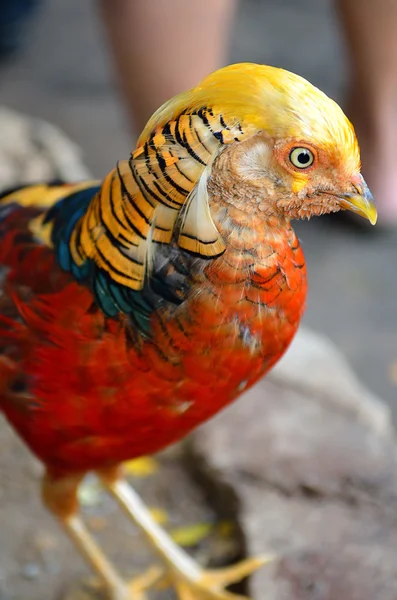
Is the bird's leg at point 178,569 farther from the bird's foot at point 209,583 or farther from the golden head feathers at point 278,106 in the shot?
the golden head feathers at point 278,106

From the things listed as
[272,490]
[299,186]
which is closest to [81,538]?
[272,490]

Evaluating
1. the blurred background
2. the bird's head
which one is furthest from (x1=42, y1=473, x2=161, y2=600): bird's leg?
the blurred background

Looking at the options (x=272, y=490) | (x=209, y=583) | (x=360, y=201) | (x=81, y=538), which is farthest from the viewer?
(x=272, y=490)

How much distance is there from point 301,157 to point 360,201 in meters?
0.16

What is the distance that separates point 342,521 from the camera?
243 cm

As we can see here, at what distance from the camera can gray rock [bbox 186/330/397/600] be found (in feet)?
7.39

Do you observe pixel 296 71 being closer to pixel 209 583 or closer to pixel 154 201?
pixel 209 583

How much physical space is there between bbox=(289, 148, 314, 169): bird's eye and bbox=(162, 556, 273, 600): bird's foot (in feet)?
4.41

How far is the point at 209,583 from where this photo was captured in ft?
7.96

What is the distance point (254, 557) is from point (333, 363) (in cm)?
98

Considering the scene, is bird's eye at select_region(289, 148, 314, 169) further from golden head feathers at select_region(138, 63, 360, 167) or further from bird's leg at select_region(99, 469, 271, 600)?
bird's leg at select_region(99, 469, 271, 600)

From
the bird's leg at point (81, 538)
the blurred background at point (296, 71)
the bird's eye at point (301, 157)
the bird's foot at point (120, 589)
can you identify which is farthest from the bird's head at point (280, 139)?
the blurred background at point (296, 71)

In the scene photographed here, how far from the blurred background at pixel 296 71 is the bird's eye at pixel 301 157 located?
1883 mm

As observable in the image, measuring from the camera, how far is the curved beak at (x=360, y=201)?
148cm
